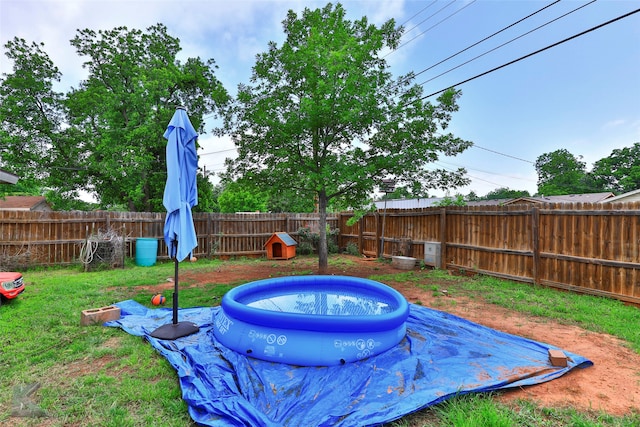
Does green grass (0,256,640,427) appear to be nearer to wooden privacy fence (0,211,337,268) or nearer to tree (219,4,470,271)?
wooden privacy fence (0,211,337,268)

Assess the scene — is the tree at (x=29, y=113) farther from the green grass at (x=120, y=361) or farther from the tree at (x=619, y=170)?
the tree at (x=619, y=170)

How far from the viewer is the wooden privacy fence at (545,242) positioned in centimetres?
538

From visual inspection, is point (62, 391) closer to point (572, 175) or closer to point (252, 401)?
point (252, 401)

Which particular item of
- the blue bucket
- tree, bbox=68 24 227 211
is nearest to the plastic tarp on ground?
the blue bucket

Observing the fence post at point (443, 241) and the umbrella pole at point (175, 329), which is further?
the fence post at point (443, 241)

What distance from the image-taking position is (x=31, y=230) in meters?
8.80

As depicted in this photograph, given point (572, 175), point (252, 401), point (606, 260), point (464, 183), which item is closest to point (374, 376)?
point (252, 401)

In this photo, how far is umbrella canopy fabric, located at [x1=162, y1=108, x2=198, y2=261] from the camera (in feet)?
12.7

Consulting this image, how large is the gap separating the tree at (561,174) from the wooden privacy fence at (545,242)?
39.6 m

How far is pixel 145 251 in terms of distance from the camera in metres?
9.70

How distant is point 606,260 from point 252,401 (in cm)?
681

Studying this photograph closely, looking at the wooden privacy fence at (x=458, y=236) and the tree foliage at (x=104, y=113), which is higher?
the tree foliage at (x=104, y=113)

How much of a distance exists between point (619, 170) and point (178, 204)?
158 ft

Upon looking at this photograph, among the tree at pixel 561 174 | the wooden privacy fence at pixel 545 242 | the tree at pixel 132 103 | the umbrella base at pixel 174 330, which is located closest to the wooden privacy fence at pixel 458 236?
the wooden privacy fence at pixel 545 242
